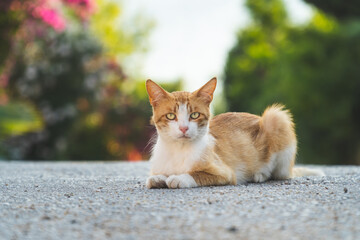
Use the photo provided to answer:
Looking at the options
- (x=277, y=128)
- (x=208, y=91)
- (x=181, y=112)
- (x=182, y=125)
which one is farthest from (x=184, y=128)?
(x=277, y=128)

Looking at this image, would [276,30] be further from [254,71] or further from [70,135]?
[70,135]

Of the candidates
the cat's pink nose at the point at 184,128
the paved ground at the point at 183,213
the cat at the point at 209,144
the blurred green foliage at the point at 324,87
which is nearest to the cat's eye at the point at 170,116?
the cat at the point at 209,144

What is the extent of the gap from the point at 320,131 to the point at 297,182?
37.4ft

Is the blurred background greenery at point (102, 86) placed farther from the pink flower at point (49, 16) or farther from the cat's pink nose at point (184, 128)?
the cat's pink nose at point (184, 128)

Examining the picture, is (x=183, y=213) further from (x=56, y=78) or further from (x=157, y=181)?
(x=56, y=78)

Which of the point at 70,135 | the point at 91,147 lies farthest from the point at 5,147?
the point at 91,147

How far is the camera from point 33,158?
46.9ft

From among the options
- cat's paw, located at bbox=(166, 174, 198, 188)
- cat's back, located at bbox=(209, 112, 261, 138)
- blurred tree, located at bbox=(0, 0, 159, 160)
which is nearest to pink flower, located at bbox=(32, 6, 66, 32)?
blurred tree, located at bbox=(0, 0, 159, 160)

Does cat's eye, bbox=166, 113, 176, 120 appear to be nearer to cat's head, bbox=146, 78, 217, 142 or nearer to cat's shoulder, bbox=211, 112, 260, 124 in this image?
cat's head, bbox=146, 78, 217, 142

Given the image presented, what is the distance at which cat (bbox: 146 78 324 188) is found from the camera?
4.04m

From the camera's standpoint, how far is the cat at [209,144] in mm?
4035

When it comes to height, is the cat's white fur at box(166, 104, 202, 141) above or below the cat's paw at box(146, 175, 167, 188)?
above

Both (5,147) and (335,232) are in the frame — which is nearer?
(335,232)

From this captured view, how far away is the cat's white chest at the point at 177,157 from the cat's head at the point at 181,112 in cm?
8
